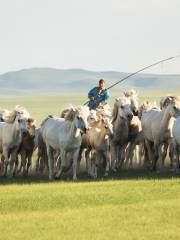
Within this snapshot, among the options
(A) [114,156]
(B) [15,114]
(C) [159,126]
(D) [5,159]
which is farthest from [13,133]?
(C) [159,126]

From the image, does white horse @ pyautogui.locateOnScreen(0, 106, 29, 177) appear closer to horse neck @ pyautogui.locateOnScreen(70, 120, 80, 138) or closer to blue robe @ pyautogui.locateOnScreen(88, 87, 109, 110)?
horse neck @ pyautogui.locateOnScreen(70, 120, 80, 138)

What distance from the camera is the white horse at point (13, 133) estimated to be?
25.0 meters

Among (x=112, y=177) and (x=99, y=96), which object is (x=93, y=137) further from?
(x=99, y=96)


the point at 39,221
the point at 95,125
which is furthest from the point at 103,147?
the point at 39,221

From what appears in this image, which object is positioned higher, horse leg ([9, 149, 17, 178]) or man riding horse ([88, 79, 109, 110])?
man riding horse ([88, 79, 109, 110])

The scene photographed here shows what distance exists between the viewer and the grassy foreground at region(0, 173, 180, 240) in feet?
46.5

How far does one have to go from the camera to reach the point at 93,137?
24.7 meters

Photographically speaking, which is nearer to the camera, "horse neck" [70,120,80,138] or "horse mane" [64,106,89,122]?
"horse mane" [64,106,89,122]

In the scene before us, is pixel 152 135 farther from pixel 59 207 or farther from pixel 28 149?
pixel 59 207

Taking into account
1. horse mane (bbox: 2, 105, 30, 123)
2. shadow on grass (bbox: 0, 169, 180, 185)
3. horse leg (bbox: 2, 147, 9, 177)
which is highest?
horse mane (bbox: 2, 105, 30, 123)

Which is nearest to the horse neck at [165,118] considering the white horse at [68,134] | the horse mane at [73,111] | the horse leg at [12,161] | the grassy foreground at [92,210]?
the white horse at [68,134]

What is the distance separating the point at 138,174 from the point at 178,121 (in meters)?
1.79

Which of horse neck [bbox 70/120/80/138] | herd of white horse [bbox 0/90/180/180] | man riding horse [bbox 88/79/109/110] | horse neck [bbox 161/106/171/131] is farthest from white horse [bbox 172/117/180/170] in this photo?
man riding horse [bbox 88/79/109/110]

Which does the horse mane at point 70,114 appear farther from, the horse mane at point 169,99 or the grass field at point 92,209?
the horse mane at point 169,99
